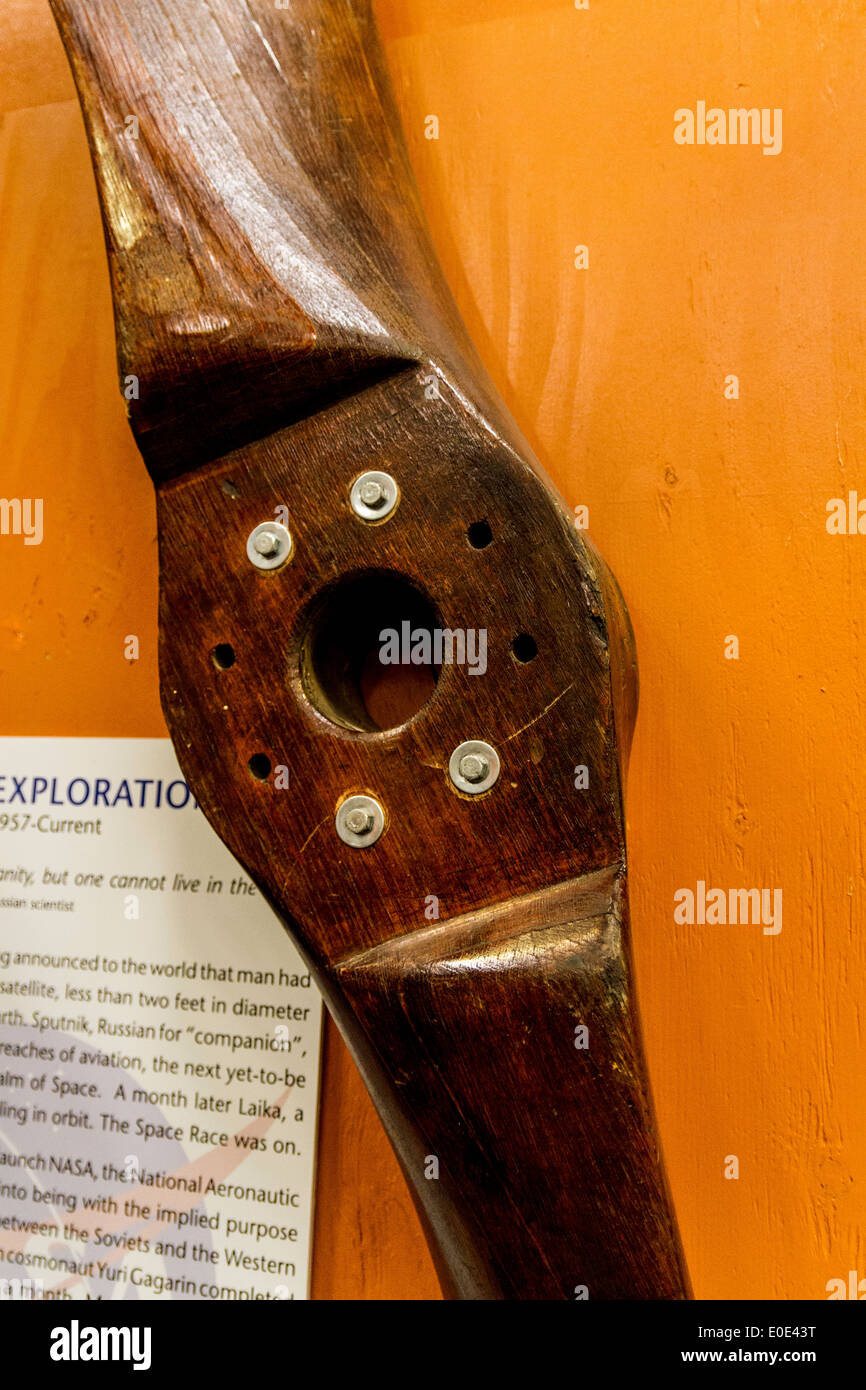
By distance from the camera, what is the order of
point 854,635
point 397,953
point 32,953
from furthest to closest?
point 32,953 < point 854,635 < point 397,953

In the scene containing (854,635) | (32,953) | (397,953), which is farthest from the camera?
(32,953)

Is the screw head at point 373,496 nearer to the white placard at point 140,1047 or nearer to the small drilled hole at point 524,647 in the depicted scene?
the small drilled hole at point 524,647

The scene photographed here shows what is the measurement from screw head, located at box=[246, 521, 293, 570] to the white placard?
0.67 ft

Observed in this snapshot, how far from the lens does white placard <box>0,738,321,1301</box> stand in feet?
2.08

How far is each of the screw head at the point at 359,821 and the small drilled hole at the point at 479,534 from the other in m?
0.13

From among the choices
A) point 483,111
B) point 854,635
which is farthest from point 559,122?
point 854,635

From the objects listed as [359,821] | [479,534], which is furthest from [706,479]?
[359,821]

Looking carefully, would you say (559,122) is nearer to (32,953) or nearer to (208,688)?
(208,688)

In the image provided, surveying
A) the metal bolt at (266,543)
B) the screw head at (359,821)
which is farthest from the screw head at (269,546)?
the screw head at (359,821)

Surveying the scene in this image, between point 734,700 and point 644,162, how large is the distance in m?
0.34

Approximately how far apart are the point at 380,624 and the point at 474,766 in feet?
0.41

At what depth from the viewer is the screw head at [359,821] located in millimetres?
500

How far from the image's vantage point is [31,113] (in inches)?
30.0

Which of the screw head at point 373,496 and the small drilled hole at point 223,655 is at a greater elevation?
the screw head at point 373,496
